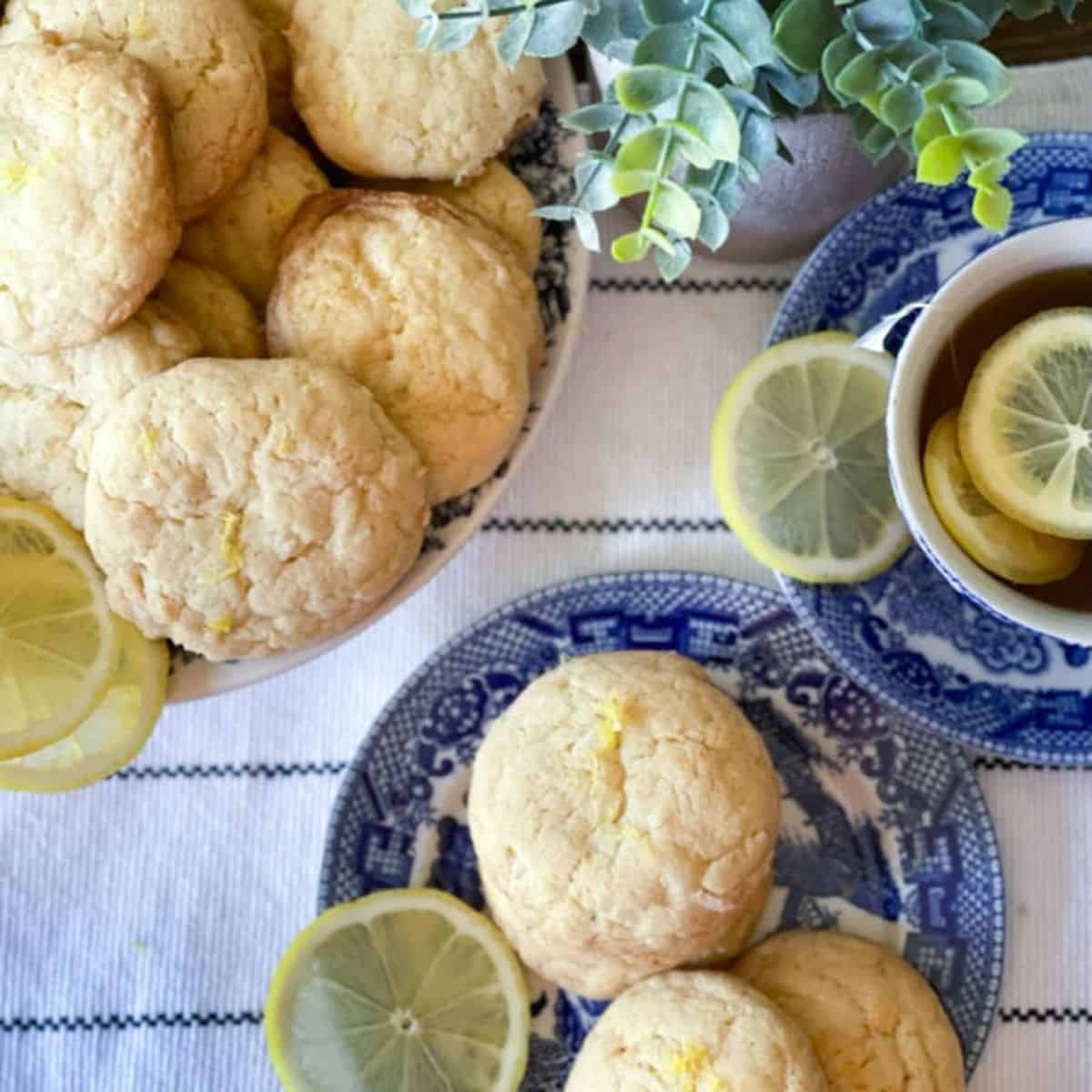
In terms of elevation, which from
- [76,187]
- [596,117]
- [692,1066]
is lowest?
[692,1066]

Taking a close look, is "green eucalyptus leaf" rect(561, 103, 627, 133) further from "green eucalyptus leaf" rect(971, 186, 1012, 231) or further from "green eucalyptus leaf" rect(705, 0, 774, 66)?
"green eucalyptus leaf" rect(971, 186, 1012, 231)

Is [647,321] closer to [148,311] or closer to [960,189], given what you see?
[960,189]

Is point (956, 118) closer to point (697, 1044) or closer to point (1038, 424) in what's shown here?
point (1038, 424)

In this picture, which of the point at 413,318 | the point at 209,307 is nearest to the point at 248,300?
the point at 209,307

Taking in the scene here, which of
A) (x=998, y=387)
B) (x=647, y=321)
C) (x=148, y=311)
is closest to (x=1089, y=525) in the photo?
(x=998, y=387)

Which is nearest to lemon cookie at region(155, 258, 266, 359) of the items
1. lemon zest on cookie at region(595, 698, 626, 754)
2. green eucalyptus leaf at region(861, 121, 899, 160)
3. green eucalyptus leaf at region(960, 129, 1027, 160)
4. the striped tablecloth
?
the striped tablecloth
